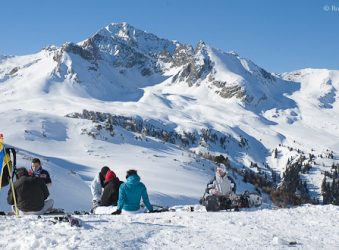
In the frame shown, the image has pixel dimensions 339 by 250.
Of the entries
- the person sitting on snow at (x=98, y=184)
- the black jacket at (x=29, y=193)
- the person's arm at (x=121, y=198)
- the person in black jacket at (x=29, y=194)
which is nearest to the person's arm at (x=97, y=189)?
the person sitting on snow at (x=98, y=184)

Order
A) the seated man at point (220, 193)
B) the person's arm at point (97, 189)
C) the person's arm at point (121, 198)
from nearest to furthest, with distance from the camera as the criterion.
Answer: the person's arm at point (121, 198), the seated man at point (220, 193), the person's arm at point (97, 189)

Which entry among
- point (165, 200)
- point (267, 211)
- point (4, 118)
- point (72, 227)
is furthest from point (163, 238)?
point (4, 118)

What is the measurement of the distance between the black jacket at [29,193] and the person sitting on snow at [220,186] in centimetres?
694

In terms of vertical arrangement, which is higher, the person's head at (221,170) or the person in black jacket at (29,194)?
the person's head at (221,170)

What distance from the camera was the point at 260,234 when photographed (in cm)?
1249

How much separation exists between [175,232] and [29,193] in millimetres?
4781

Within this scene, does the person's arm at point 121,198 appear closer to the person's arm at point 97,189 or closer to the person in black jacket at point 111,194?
the person in black jacket at point 111,194

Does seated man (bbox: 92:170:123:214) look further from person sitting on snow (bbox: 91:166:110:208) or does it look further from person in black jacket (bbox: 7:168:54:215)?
person in black jacket (bbox: 7:168:54:215)

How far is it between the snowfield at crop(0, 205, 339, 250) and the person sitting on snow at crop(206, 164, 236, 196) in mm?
3483

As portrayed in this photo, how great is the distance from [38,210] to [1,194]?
2163 centimetres

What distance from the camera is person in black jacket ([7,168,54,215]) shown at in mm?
14078

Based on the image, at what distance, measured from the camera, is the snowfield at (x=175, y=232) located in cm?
1043

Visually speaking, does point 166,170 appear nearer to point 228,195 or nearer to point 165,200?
point 165,200

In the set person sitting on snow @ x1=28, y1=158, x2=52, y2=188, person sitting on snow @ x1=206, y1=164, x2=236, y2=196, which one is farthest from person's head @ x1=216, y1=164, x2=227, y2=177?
person sitting on snow @ x1=28, y1=158, x2=52, y2=188
